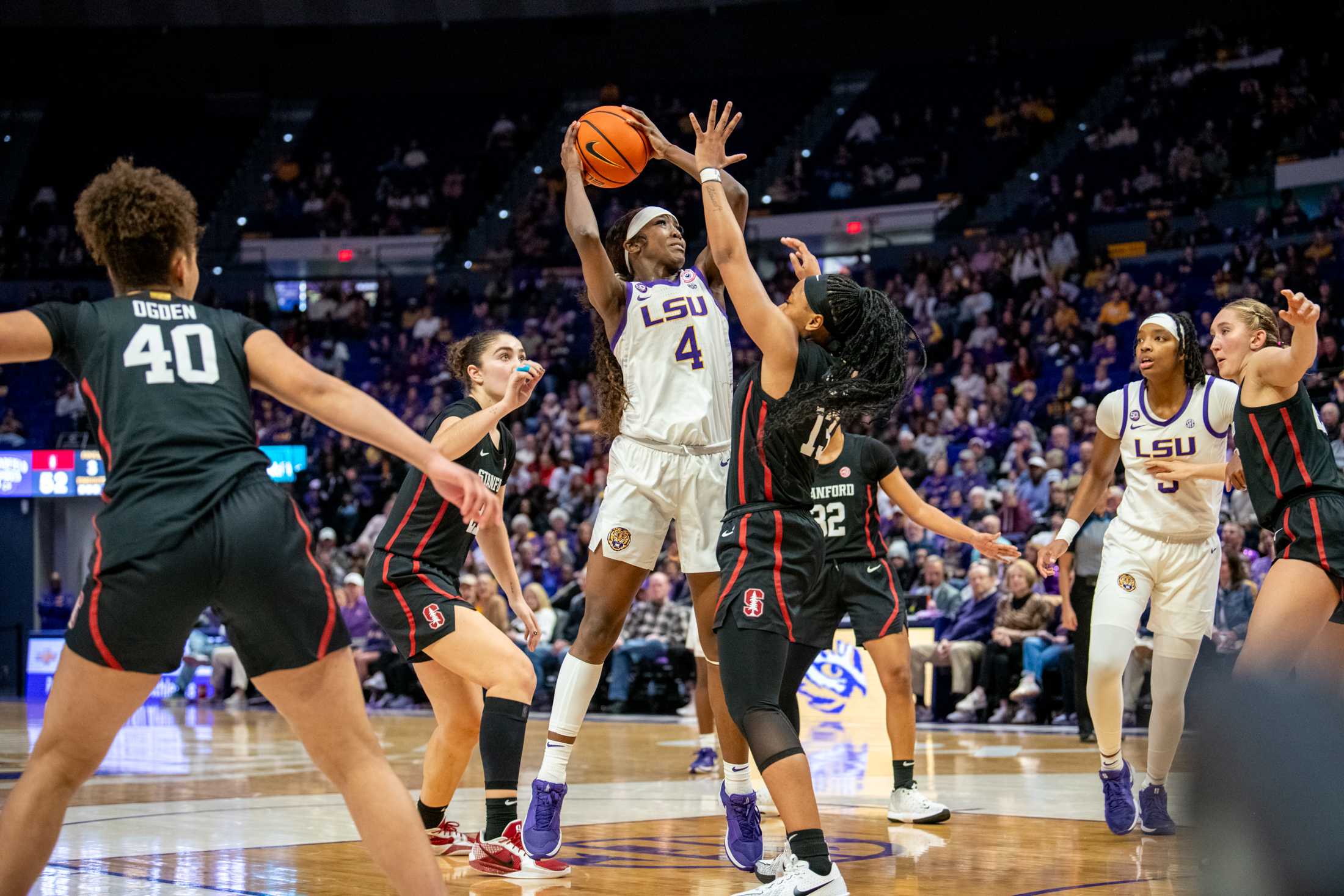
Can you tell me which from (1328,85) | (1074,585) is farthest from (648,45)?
(1074,585)

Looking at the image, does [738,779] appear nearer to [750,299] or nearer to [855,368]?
[855,368]

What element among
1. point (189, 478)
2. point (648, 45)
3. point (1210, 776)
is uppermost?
point (648, 45)

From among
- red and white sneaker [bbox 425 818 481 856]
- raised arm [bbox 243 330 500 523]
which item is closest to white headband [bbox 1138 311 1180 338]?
red and white sneaker [bbox 425 818 481 856]

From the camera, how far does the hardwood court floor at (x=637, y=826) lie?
448 cm

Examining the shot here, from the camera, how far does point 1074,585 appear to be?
9766 mm

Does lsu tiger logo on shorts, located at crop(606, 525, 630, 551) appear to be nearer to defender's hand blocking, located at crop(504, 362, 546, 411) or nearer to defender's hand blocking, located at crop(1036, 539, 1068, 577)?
defender's hand blocking, located at crop(504, 362, 546, 411)

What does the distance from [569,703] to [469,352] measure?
1.49 meters

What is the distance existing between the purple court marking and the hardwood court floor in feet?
0.04

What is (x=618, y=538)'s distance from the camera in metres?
5.12

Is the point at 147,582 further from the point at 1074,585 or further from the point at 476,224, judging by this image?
the point at 476,224

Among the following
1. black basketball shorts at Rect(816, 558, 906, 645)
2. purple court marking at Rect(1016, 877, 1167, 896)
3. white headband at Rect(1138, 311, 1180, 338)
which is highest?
white headband at Rect(1138, 311, 1180, 338)

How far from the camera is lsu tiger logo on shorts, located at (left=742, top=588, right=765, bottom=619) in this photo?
4.13 metres

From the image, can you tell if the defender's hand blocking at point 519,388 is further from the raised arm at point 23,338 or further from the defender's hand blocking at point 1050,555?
the defender's hand blocking at point 1050,555

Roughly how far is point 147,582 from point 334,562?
1440cm
